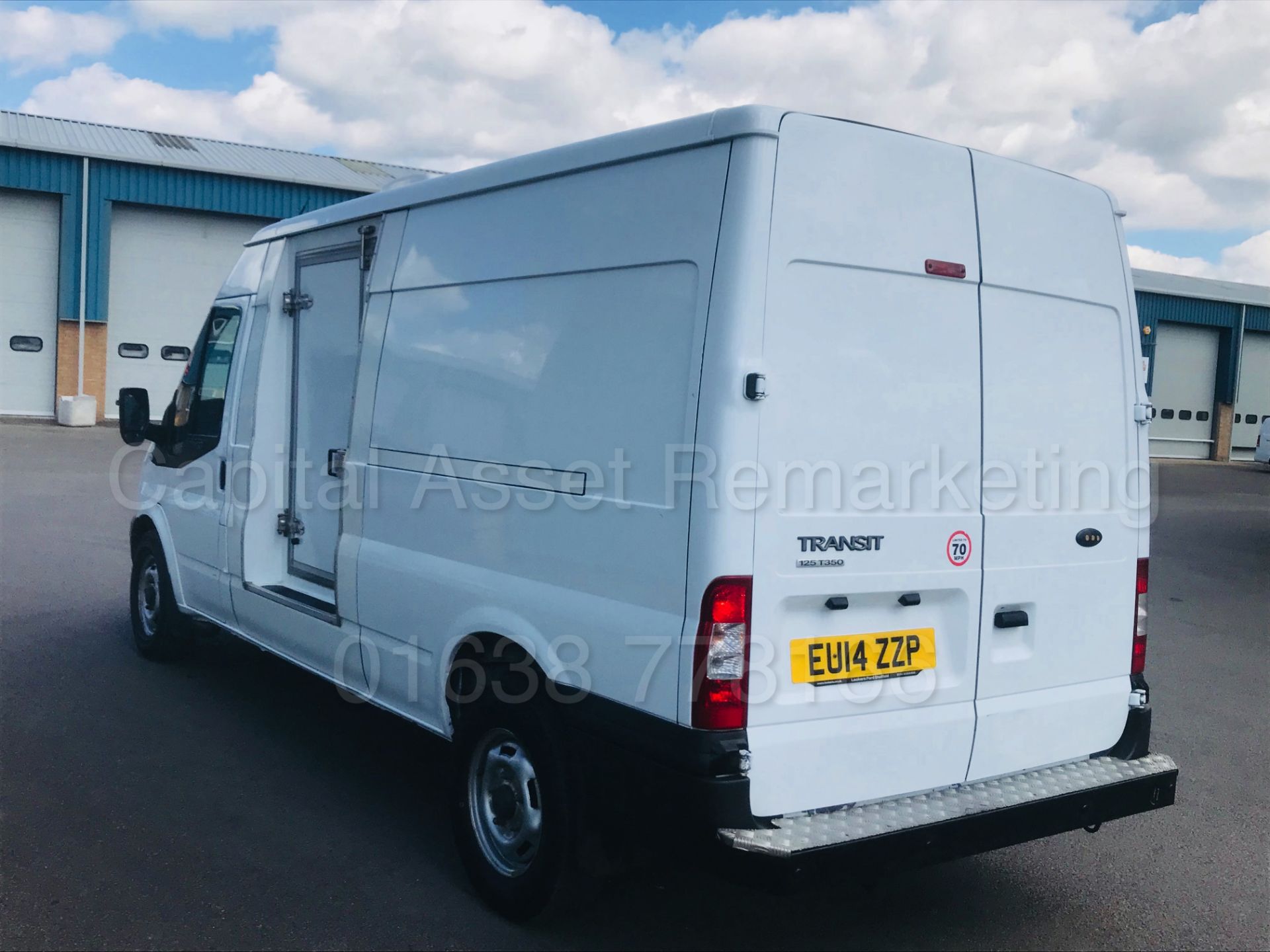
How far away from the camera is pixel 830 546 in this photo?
3.28m

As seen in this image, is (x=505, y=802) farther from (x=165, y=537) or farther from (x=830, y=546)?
(x=165, y=537)

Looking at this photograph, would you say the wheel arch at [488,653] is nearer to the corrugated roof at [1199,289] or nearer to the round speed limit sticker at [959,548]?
the round speed limit sticker at [959,548]

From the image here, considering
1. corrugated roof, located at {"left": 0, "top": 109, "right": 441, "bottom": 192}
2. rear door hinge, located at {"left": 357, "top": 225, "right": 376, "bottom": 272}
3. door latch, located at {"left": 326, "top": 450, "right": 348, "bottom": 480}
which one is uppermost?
corrugated roof, located at {"left": 0, "top": 109, "right": 441, "bottom": 192}

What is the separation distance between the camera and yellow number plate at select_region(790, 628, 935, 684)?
3238 millimetres

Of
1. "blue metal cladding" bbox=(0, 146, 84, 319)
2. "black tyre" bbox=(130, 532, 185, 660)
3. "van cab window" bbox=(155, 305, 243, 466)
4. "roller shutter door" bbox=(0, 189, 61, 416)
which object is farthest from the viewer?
"roller shutter door" bbox=(0, 189, 61, 416)

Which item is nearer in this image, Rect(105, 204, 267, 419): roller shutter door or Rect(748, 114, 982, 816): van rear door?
Rect(748, 114, 982, 816): van rear door

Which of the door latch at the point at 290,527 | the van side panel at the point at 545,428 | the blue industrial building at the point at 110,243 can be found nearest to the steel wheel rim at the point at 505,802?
the van side panel at the point at 545,428

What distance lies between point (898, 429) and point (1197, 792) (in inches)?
123

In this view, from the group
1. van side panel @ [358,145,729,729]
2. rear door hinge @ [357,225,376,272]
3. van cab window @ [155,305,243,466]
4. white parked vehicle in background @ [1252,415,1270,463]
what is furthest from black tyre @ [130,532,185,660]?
white parked vehicle in background @ [1252,415,1270,463]

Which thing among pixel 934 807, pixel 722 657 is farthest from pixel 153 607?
pixel 934 807

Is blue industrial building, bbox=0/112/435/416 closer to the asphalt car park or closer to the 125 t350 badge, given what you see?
the asphalt car park

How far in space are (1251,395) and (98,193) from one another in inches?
1334

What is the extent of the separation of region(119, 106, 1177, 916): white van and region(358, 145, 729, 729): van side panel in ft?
0.04

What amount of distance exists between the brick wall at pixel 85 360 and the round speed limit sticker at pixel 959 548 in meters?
24.6
